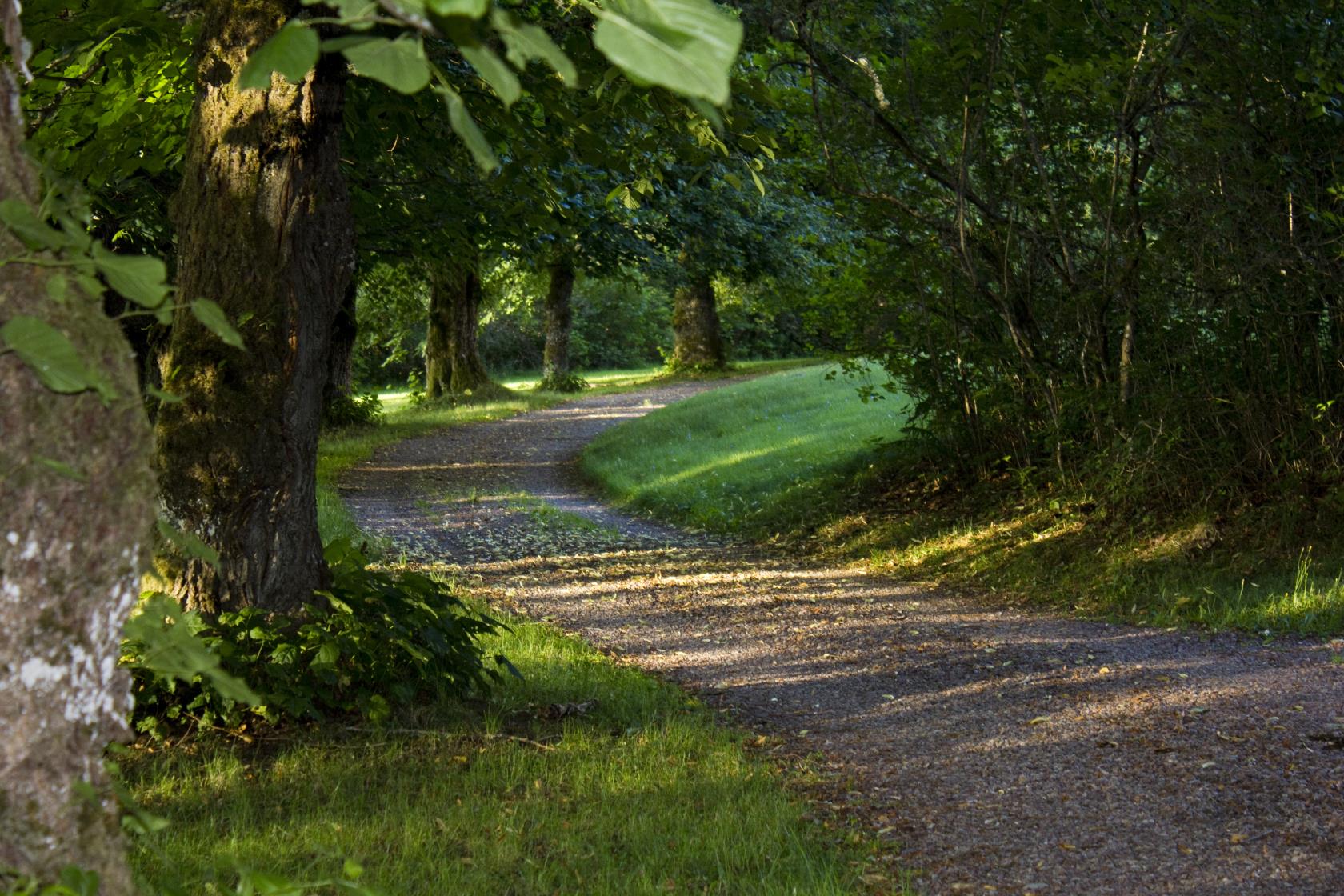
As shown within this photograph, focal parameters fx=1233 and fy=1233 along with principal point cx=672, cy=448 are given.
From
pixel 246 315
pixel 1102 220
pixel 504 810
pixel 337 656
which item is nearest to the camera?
pixel 504 810

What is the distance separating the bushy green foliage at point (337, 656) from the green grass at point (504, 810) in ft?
0.54

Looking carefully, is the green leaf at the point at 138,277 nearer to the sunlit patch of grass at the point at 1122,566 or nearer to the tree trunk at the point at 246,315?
the tree trunk at the point at 246,315

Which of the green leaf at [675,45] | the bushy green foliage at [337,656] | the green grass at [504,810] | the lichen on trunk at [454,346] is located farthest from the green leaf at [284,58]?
the lichen on trunk at [454,346]

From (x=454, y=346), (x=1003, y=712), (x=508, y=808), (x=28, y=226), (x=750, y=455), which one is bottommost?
(x=1003, y=712)

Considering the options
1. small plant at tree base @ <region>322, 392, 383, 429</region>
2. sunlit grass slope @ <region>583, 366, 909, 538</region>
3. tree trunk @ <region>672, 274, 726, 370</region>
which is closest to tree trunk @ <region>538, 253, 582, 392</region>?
tree trunk @ <region>672, 274, 726, 370</region>

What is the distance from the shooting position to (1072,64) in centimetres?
941

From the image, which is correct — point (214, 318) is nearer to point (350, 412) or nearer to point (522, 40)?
point (522, 40)

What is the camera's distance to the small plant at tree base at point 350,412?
25062 millimetres

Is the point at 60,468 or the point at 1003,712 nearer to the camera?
the point at 60,468

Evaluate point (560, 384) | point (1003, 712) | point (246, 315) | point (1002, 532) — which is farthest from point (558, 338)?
point (246, 315)

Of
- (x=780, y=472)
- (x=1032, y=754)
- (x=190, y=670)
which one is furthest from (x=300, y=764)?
(x=780, y=472)

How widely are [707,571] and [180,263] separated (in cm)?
659

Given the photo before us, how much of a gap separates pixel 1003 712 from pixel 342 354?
2005cm

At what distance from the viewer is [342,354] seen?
2436 centimetres
